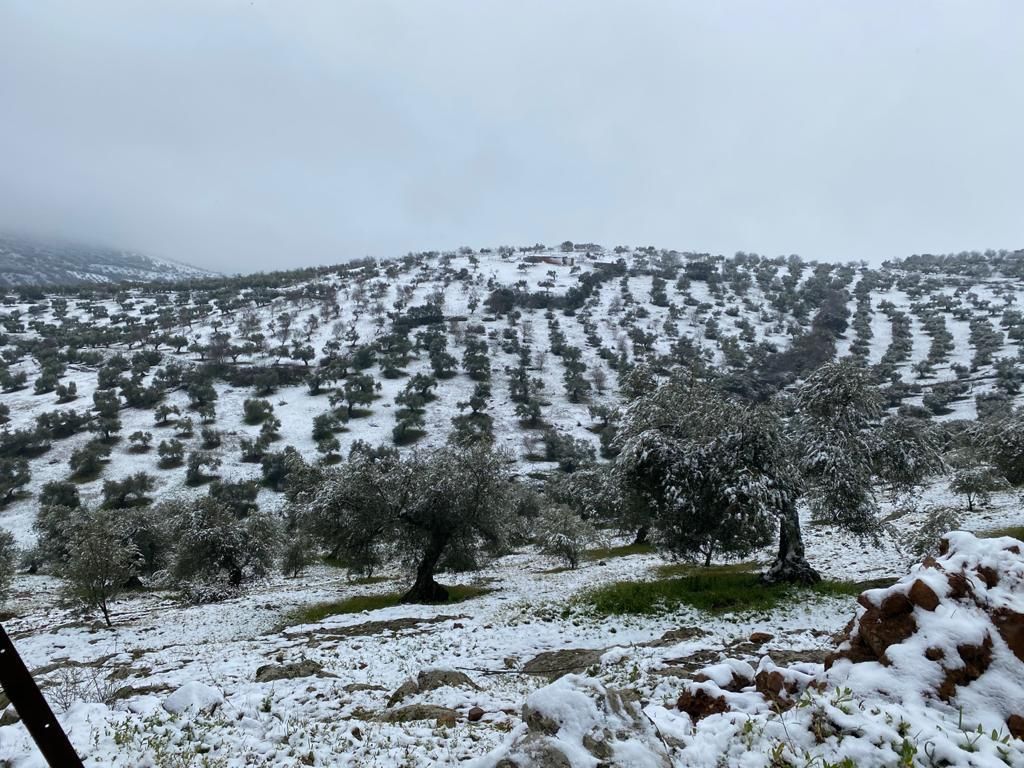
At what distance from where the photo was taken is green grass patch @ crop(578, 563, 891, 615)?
59.6ft

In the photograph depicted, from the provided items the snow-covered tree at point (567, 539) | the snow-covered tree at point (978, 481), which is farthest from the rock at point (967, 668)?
the snow-covered tree at point (978, 481)

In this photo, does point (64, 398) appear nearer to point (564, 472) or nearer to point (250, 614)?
point (564, 472)

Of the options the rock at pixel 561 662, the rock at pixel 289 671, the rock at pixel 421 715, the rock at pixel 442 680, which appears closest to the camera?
the rock at pixel 421 715

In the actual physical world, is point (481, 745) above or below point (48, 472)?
above

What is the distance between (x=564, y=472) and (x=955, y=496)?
56.5 meters

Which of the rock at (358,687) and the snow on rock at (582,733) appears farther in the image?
the rock at (358,687)

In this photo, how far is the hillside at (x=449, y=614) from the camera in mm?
5676

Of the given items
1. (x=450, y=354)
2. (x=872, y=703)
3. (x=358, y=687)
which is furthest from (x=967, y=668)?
(x=450, y=354)

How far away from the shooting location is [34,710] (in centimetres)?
360

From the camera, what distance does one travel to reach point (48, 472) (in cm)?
8375

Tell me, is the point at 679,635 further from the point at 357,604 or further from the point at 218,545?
the point at 218,545

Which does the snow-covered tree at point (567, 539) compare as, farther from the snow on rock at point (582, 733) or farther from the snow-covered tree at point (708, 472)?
the snow on rock at point (582, 733)

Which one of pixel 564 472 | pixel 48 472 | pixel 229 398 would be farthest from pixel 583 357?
pixel 48 472

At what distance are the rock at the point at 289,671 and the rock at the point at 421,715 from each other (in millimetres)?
4257
